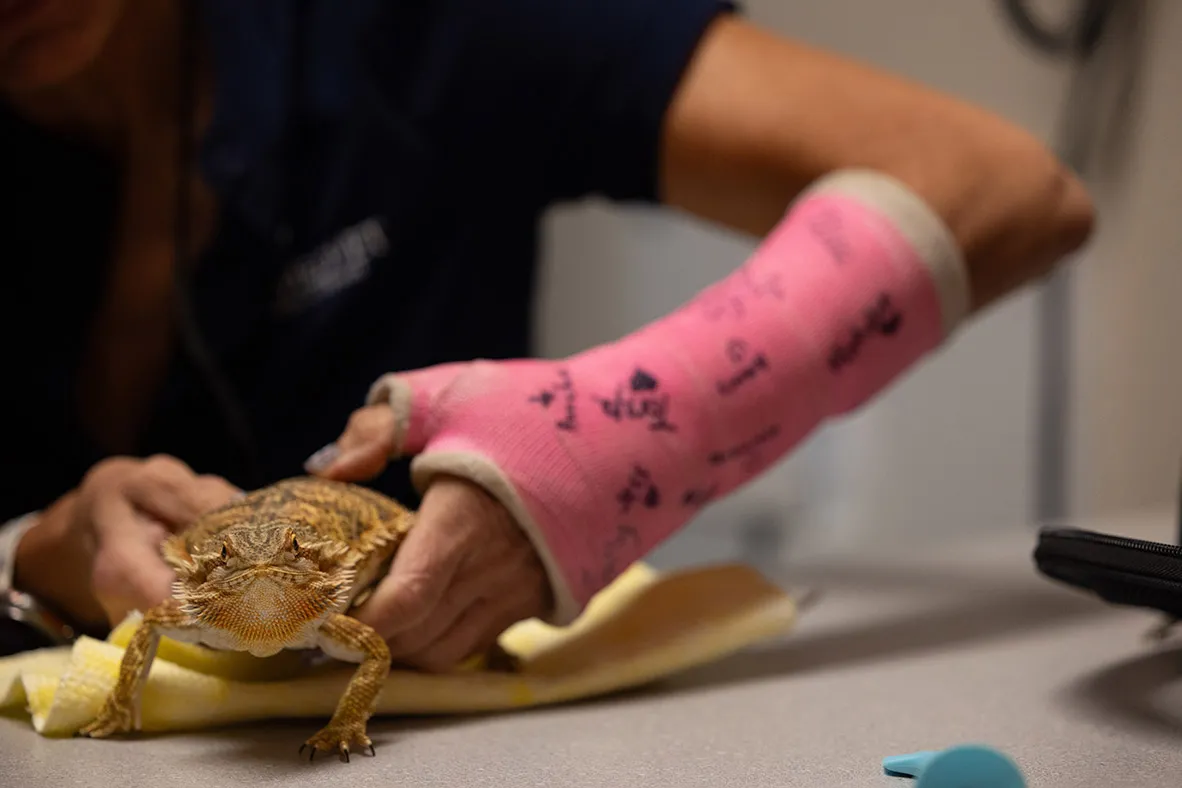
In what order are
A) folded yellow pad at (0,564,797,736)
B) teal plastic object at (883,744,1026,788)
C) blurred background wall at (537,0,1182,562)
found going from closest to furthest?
1. teal plastic object at (883,744,1026,788)
2. folded yellow pad at (0,564,797,736)
3. blurred background wall at (537,0,1182,562)

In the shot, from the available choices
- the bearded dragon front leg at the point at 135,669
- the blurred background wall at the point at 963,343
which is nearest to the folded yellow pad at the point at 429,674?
the bearded dragon front leg at the point at 135,669

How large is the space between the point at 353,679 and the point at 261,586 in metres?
0.06

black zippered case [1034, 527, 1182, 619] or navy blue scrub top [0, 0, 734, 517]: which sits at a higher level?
navy blue scrub top [0, 0, 734, 517]

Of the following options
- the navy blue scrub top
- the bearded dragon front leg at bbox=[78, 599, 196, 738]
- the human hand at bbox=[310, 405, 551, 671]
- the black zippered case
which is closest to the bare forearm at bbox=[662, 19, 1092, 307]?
the navy blue scrub top

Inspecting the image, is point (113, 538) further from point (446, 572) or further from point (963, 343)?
point (963, 343)

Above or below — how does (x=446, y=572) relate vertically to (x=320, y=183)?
below

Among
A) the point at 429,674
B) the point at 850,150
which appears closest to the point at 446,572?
the point at 429,674

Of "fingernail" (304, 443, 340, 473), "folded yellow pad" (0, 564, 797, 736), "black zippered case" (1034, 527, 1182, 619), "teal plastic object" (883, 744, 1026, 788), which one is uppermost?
"fingernail" (304, 443, 340, 473)

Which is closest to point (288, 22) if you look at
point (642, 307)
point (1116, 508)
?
point (642, 307)

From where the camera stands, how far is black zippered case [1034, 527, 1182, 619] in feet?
1.37

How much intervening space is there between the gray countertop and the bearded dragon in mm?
22

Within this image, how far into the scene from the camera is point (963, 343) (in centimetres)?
143

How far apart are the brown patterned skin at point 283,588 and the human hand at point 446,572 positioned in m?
0.01

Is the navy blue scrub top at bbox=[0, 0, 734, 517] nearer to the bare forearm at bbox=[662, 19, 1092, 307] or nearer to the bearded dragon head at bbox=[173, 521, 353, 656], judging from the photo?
the bare forearm at bbox=[662, 19, 1092, 307]
